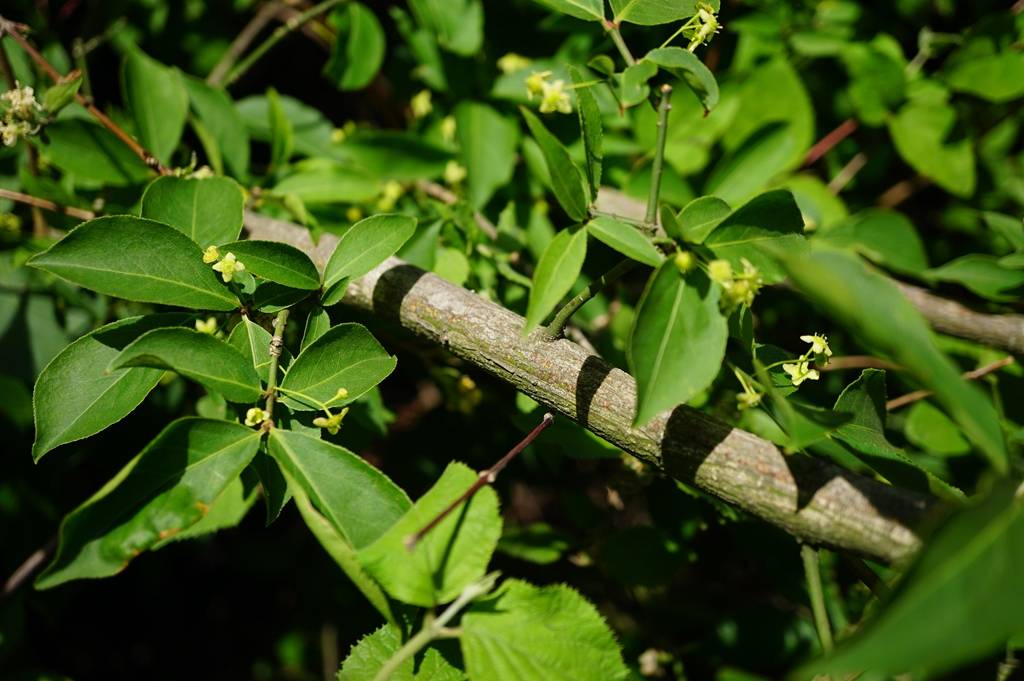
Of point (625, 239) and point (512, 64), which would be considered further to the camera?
point (512, 64)

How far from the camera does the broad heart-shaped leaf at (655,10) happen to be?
3.32 ft

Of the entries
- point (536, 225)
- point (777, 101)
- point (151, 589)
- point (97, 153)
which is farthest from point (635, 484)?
point (151, 589)

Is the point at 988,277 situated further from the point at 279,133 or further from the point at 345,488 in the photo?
the point at 279,133

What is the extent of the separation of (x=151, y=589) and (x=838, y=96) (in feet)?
8.59

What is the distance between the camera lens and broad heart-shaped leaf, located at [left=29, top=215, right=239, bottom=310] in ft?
3.15

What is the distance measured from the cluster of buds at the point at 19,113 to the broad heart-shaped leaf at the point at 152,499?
0.77 meters

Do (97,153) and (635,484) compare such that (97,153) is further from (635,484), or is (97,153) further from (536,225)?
(635,484)

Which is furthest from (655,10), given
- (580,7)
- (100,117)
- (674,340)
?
(100,117)

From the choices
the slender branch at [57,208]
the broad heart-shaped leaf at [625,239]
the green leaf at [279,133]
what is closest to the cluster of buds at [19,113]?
the slender branch at [57,208]

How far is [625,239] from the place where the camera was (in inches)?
34.9

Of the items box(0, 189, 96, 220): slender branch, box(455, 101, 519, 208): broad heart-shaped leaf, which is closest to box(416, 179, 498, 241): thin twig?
box(455, 101, 519, 208): broad heart-shaped leaf

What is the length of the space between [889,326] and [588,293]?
42cm

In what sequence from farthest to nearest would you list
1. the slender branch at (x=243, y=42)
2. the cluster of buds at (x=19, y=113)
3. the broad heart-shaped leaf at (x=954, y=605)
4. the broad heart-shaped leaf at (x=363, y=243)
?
the slender branch at (x=243, y=42) → the cluster of buds at (x=19, y=113) → the broad heart-shaped leaf at (x=363, y=243) → the broad heart-shaped leaf at (x=954, y=605)

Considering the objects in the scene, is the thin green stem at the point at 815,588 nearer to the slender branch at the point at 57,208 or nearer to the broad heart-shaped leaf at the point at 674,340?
the broad heart-shaped leaf at the point at 674,340
